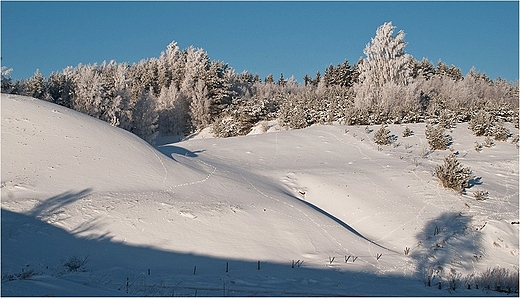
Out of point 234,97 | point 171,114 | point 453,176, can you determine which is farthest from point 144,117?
point 453,176

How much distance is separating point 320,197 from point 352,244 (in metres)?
3.16

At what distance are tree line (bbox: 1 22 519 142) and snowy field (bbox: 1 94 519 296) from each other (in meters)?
11.8

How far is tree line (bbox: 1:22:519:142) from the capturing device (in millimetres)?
25688

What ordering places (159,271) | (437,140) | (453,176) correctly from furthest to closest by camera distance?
(437,140)
(453,176)
(159,271)

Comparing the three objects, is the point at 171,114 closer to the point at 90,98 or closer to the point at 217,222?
the point at 90,98

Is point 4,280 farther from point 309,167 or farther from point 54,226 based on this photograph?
point 309,167

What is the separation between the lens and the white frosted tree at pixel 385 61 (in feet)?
109

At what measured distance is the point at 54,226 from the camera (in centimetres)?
693

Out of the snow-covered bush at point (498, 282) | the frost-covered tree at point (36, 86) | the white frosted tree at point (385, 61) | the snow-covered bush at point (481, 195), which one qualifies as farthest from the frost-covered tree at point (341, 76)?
the snow-covered bush at point (498, 282)

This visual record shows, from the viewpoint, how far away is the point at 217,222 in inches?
324

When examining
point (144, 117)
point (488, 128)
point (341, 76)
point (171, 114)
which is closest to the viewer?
point (488, 128)

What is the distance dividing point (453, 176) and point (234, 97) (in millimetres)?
23665

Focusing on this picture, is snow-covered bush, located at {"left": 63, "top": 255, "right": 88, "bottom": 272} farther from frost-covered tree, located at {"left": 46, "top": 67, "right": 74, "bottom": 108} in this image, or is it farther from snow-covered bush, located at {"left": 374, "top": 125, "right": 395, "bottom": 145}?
frost-covered tree, located at {"left": 46, "top": 67, "right": 74, "bottom": 108}

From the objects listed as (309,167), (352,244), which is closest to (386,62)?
(309,167)
